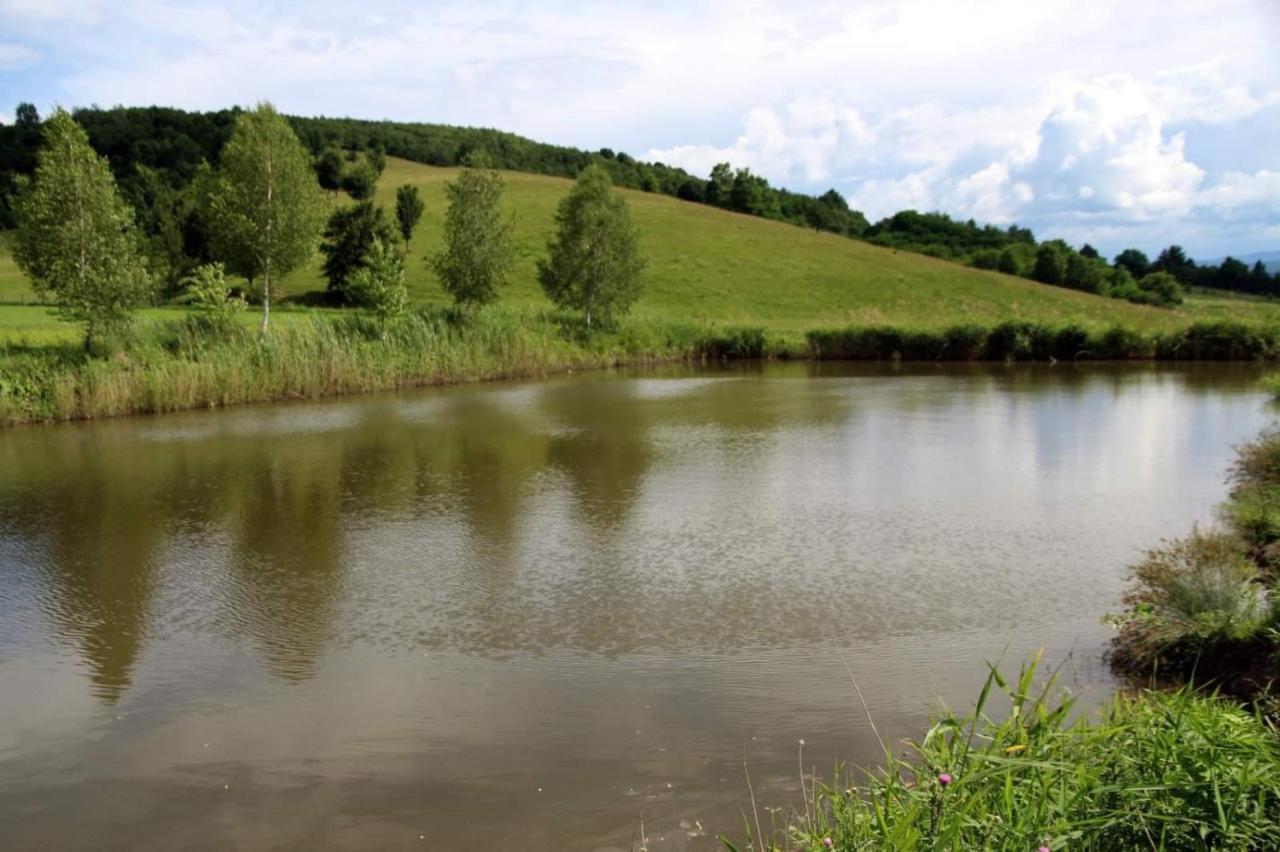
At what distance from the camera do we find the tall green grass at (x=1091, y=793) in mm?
2594

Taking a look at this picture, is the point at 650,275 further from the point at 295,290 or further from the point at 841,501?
the point at 841,501

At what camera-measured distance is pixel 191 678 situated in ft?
19.4

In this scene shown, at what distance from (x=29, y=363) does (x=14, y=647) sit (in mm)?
13557

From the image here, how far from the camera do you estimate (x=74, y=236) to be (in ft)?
61.3

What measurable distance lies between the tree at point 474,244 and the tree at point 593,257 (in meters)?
2.92

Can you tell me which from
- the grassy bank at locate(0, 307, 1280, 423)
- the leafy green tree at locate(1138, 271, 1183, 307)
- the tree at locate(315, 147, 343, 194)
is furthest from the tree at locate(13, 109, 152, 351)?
the leafy green tree at locate(1138, 271, 1183, 307)

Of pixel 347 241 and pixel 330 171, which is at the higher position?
pixel 330 171

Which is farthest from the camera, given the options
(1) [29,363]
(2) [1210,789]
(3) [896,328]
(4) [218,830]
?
(3) [896,328]

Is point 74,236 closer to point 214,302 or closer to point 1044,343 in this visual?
point 214,302

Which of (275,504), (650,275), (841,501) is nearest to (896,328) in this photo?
(650,275)

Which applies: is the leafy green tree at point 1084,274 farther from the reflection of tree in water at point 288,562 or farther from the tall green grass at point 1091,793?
the tall green grass at point 1091,793

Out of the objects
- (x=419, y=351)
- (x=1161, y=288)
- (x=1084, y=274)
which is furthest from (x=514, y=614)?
(x=1161, y=288)

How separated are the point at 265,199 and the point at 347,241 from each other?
1371 cm

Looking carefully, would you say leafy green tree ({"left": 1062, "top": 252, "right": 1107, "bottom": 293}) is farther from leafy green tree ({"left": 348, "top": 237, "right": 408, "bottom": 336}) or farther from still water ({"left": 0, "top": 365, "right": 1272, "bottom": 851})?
leafy green tree ({"left": 348, "top": 237, "right": 408, "bottom": 336})
